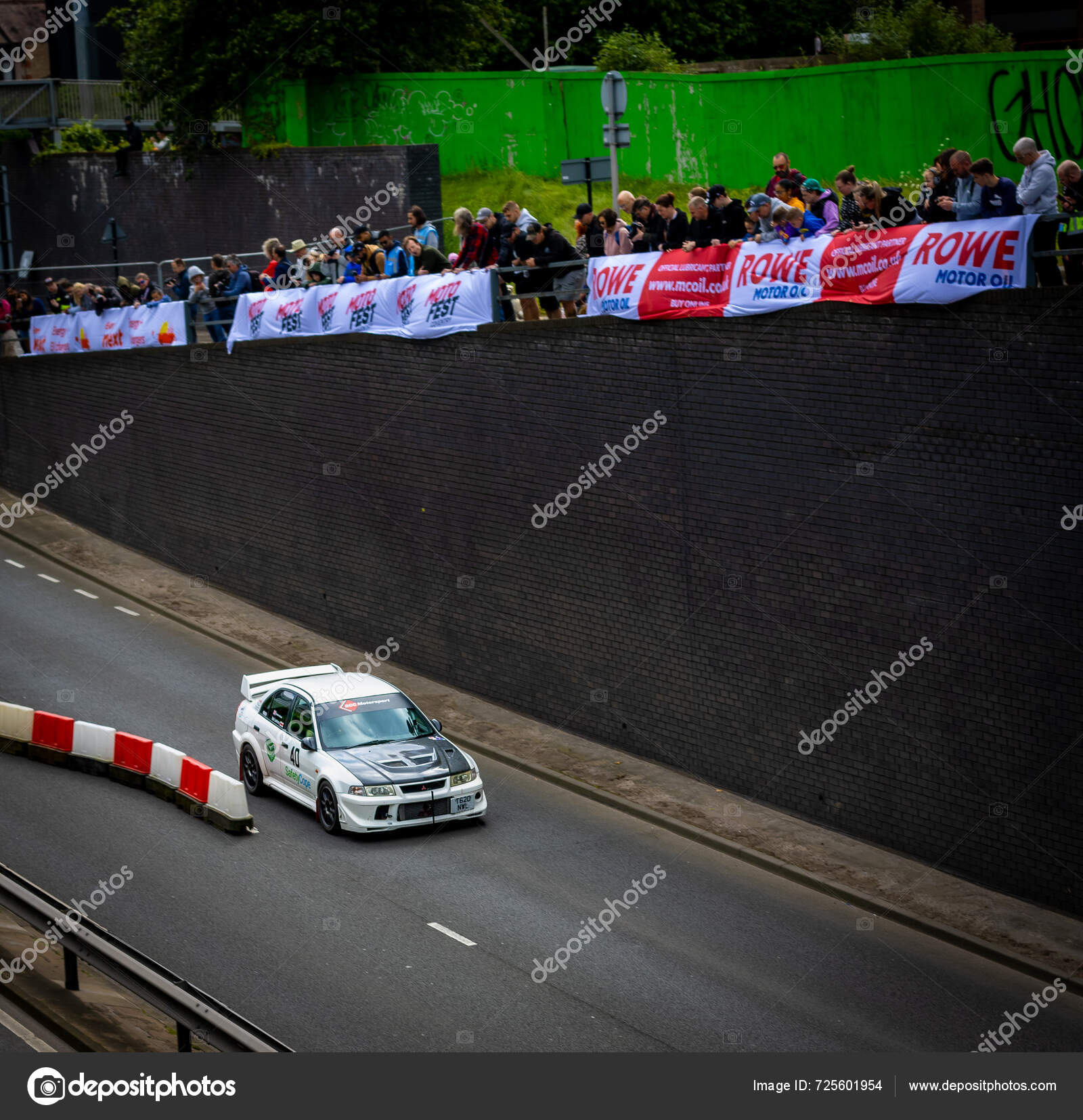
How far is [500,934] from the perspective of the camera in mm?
14336

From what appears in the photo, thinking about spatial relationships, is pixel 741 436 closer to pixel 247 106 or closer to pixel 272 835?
pixel 272 835

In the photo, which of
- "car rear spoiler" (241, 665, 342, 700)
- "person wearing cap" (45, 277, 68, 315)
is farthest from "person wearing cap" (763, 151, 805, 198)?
"person wearing cap" (45, 277, 68, 315)

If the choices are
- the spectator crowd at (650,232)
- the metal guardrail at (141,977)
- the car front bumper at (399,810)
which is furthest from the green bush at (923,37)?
the metal guardrail at (141,977)

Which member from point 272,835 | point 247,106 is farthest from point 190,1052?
point 247,106

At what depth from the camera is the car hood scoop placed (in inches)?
664

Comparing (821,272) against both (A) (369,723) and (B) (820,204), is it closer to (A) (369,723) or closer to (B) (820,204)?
(B) (820,204)

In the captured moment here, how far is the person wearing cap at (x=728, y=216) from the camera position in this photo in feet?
57.5

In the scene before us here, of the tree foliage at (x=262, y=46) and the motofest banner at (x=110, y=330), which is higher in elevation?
the tree foliage at (x=262, y=46)

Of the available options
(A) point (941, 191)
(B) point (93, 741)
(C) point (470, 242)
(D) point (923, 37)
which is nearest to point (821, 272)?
(A) point (941, 191)

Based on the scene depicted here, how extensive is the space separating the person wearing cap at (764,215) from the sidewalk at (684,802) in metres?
6.86

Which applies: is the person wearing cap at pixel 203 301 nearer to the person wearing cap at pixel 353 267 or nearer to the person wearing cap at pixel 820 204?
the person wearing cap at pixel 353 267

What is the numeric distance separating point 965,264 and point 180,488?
18430 millimetres

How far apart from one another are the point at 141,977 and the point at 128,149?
102 ft

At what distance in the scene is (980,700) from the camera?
15086 mm
